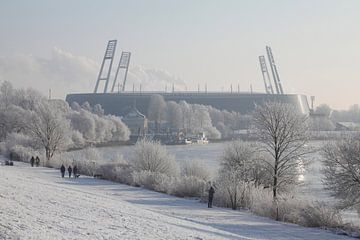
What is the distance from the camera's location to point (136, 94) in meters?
112

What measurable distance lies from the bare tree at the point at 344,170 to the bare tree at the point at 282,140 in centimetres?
384

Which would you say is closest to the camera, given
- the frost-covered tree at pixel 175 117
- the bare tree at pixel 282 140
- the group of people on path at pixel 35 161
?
the bare tree at pixel 282 140

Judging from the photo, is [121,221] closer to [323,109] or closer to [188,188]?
[188,188]

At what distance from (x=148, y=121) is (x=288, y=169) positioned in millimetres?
71653

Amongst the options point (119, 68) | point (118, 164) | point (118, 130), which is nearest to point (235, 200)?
point (118, 164)

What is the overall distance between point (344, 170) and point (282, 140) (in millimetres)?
5432

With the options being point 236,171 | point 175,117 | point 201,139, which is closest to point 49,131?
point 236,171

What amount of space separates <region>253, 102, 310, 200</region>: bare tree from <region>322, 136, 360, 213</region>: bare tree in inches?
151

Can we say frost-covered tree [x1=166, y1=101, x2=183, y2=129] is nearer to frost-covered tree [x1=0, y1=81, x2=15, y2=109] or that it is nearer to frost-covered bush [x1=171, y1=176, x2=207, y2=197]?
frost-covered tree [x1=0, y1=81, x2=15, y2=109]

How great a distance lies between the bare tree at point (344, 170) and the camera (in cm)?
1764

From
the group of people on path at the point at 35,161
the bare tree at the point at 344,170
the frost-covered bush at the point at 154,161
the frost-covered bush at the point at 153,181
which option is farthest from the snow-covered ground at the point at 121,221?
the group of people on path at the point at 35,161

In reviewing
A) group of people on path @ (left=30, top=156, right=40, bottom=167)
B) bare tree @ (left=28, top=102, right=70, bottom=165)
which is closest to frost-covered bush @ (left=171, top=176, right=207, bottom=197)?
group of people on path @ (left=30, top=156, right=40, bottom=167)

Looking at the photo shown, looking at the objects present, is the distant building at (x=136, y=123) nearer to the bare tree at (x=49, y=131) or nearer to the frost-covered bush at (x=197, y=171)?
the bare tree at (x=49, y=131)

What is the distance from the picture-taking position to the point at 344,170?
18.1 meters
